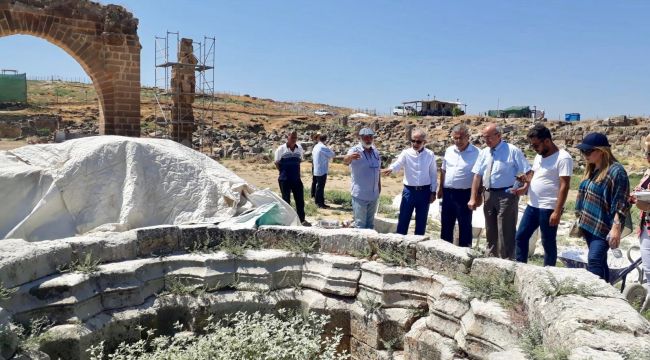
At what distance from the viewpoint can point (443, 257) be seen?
4.18 meters

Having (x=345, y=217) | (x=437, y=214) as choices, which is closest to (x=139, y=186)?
(x=345, y=217)

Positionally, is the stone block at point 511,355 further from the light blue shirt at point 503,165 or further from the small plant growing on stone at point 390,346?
the light blue shirt at point 503,165

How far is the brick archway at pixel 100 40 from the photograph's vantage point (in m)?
10.7

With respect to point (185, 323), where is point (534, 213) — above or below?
above

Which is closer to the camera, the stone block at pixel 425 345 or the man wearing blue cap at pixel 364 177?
the stone block at pixel 425 345

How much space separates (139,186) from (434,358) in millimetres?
3152

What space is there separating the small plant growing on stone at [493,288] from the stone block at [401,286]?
44 cm

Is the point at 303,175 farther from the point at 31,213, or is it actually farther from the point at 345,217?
the point at 31,213

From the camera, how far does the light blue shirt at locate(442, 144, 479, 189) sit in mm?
5445

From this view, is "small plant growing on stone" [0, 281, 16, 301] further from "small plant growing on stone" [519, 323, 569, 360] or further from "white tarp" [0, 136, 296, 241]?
"small plant growing on stone" [519, 323, 569, 360]

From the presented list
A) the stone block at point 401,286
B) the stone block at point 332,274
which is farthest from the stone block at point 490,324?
the stone block at point 332,274

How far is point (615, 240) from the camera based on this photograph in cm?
400

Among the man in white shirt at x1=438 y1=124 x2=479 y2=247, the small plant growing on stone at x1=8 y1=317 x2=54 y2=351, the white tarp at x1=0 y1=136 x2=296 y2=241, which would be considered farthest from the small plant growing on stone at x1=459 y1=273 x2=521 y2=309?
the small plant growing on stone at x1=8 y1=317 x2=54 y2=351

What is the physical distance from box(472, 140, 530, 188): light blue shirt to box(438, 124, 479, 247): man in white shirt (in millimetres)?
229
